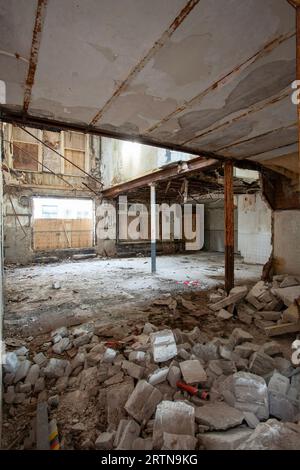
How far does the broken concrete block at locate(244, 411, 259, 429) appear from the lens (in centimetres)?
171

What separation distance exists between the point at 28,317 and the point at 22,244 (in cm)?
696

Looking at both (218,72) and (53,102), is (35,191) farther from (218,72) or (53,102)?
(218,72)

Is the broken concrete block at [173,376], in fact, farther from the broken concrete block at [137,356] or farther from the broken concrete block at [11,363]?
the broken concrete block at [11,363]

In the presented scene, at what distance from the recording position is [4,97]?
2453mm

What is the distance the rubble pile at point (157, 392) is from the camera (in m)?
1.60

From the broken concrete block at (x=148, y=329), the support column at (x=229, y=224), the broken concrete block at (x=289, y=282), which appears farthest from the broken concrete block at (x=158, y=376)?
the broken concrete block at (x=289, y=282)

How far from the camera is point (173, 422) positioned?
163 cm

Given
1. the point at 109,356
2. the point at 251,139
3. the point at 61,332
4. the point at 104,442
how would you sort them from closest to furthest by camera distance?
the point at 104,442
the point at 109,356
the point at 61,332
the point at 251,139

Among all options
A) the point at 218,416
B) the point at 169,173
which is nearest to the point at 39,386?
the point at 218,416

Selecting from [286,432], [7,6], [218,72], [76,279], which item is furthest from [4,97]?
[76,279]

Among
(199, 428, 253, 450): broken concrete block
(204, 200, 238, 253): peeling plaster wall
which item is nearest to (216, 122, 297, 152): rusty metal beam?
(199, 428, 253, 450): broken concrete block

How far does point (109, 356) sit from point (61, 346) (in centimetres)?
71

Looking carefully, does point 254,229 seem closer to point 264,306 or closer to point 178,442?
point 264,306

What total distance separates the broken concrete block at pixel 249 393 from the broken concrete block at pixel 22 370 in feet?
6.14
